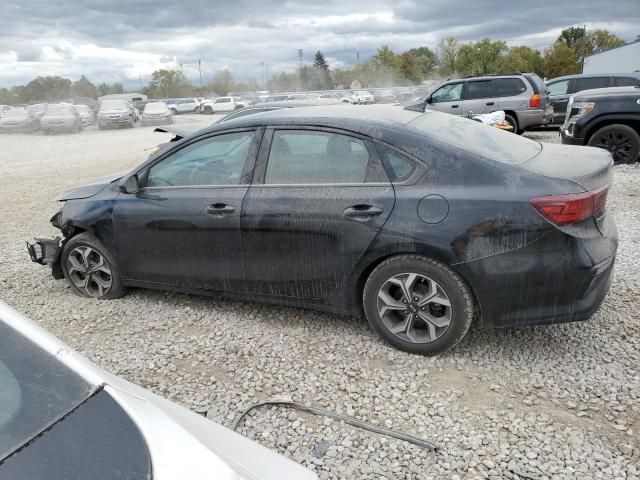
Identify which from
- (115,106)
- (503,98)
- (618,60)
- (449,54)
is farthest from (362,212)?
(449,54)

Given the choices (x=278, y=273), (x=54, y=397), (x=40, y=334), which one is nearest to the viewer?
(x=54, y=397)

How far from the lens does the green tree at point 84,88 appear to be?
6806 centimetres

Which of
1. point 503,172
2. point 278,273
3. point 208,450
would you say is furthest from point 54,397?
point 503,172

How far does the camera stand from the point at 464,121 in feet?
13.2

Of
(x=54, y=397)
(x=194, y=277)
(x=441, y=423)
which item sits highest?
(x=54, y=397)

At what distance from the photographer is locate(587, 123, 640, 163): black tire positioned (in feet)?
29.6

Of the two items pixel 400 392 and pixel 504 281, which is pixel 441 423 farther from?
pixel 504 281

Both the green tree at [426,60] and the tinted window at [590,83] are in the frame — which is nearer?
the tinted window at [590,83]

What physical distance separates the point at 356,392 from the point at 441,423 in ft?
1.75

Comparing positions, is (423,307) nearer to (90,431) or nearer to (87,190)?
(90,431)

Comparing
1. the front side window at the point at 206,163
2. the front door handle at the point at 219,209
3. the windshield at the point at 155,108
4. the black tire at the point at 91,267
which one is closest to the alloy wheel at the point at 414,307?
the front door handle at the point at 219,209

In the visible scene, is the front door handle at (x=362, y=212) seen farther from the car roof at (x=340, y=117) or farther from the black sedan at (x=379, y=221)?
the car roof at (x=340, y=117)

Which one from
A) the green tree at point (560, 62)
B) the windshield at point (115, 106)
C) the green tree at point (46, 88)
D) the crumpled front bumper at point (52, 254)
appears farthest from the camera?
the green tree at point (46, 88)

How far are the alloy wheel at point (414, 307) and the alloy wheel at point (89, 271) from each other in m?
2.47
